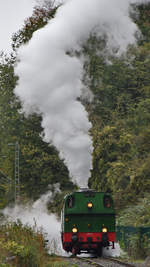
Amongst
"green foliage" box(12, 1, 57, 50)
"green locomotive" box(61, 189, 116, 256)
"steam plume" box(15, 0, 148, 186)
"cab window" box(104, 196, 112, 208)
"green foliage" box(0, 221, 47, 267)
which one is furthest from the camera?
"green foliage" box(12, 1, 57, 50)

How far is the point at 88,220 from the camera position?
1986 cm

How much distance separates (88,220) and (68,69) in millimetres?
20180

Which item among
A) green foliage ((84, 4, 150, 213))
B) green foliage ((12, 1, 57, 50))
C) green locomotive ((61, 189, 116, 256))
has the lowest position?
green locomotive ((61, 189, 116, 256))

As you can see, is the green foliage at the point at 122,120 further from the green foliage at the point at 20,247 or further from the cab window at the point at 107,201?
the green foliage at the point at 20,247

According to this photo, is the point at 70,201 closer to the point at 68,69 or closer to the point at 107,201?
the point at 107,201

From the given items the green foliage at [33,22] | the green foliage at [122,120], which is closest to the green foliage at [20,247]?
the green foliage at [122,120]

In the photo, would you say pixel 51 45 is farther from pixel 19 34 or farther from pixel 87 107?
pixel 19 34

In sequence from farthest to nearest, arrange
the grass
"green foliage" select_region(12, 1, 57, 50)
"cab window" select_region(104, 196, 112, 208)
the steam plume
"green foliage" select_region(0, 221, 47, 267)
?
"green foliage" select_region(12, 1, 57, 50)
the steam plume
"cab window" select_region(104, 196, 112, 208)
"green foliage" select_region(0, 221, 47, 267)
the grass

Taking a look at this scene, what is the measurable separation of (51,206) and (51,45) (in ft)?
38.6

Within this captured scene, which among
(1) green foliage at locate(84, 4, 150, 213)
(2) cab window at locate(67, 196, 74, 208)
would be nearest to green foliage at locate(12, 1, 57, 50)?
(1) green foliage at locate(84, 4, 150, 213)

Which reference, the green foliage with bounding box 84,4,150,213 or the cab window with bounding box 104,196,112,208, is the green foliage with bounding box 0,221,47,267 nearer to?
the cab window with bounding box 104,196,112,208

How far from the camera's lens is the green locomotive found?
776 inches

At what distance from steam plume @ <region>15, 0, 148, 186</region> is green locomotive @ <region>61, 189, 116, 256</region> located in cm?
632

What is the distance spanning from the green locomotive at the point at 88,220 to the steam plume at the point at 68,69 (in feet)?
20.8
